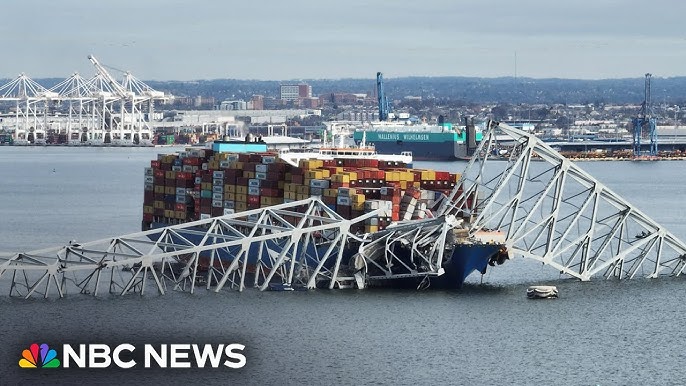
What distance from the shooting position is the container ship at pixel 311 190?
58406mm

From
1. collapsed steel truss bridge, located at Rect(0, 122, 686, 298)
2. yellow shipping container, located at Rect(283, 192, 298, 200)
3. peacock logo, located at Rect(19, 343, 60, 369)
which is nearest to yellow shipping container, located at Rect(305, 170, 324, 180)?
collapsed steel truss bridge, located at Rect(0, 122, 686, 298)

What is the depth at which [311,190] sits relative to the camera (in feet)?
210

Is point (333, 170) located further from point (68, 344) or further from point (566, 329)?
point (68, 344)

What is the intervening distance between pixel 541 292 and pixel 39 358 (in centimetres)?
2021

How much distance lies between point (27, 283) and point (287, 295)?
954cm

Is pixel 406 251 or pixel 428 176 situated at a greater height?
pixel 428 176

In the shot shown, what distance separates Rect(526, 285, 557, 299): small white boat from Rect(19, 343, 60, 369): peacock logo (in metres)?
19.2

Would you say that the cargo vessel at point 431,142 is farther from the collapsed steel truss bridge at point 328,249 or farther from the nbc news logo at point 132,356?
the nbc news logo at point 132,356

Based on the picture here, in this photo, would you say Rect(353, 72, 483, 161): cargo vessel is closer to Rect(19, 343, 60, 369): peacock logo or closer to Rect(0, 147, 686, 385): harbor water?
Rect(0, 147, 686, 385): harbor water

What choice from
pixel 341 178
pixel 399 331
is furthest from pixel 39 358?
pixel 341 178

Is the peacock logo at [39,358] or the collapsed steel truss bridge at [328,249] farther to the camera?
the collapsed steel truss bridge at [328,249]

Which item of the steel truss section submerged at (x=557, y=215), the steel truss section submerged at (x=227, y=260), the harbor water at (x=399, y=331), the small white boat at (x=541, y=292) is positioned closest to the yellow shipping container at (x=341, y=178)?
the steel truss section submerged at (x=227, y=260)

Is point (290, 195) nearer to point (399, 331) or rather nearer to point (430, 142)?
point (399, 331)

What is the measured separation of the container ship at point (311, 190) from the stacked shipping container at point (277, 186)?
0.13 feet
